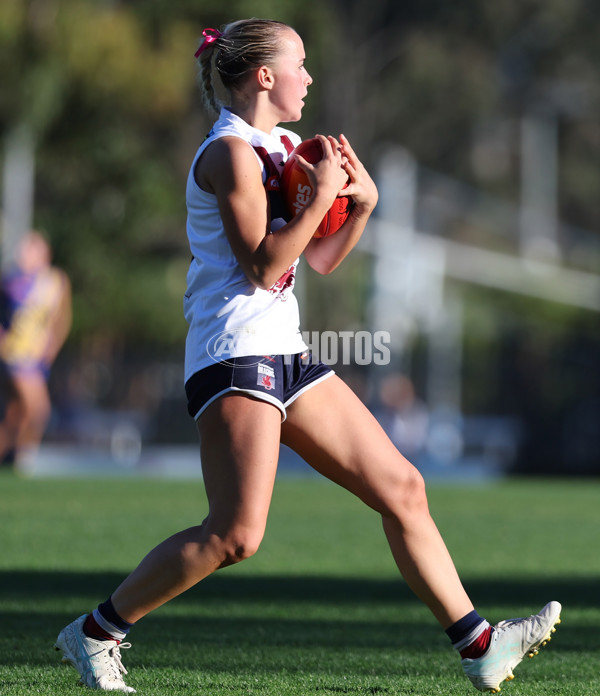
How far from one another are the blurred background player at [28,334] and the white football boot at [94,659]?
374 inches

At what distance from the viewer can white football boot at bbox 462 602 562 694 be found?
396 cm

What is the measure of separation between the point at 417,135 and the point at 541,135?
6382 mm

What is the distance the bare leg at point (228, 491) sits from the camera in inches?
150

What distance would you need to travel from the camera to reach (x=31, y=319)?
14031 millimetres

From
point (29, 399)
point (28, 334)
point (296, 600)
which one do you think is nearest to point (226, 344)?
point (296, 600)

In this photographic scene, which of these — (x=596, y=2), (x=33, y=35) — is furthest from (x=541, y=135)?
(x=33, y=35)

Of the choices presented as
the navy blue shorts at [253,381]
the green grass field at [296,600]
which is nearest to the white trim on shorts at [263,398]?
the navy blue shorts at [253,381]

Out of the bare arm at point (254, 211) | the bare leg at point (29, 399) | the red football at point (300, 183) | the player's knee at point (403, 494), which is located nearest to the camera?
the bare arm at point (254, 211)

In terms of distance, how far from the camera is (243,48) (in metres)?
4.04

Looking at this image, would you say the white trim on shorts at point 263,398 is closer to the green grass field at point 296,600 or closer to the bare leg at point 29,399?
the green grass field at point 296,600

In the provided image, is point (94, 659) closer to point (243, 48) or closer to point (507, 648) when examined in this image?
point (507, 648)

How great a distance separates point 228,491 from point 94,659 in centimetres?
68

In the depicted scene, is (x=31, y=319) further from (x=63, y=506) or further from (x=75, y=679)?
(x=75, y=679)

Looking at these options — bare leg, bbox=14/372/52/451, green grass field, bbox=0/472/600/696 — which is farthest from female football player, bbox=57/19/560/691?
bare leg, bbox=14/372/52/451
